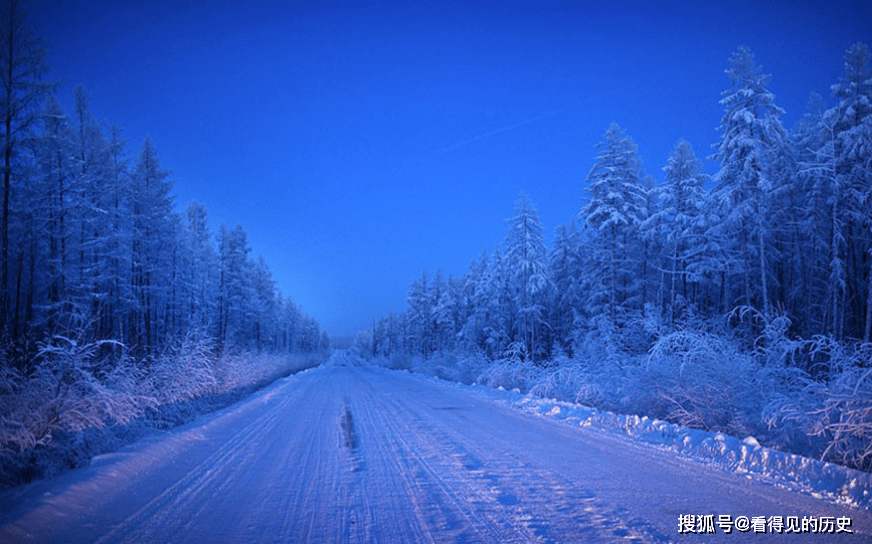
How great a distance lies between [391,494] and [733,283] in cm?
3228

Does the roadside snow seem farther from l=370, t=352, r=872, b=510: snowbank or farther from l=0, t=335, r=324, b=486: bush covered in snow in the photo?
l=0, t=335, r=324, b=486: bush covered in snow

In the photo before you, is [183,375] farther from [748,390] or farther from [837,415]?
[837,415]

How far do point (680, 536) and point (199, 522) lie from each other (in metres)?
4.47

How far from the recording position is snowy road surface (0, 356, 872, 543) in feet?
12.8

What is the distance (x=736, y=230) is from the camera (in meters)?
22.0

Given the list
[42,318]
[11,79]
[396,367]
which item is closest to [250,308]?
[396,367]

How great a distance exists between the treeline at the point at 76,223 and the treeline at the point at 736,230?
20.8 metres

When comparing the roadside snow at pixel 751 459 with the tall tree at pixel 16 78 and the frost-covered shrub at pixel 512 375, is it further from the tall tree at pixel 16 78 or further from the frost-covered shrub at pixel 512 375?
the tall tree at pixel 16 78

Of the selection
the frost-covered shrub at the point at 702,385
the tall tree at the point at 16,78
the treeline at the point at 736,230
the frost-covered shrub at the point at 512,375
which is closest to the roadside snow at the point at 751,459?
the frost-covered shrub at the point at 702,385

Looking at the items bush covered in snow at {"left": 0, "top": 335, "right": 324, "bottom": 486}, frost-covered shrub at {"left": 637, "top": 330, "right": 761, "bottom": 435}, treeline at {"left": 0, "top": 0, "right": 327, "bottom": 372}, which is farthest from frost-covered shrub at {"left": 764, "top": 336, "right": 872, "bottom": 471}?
treeline at {"left": 0, "top": 0, "right": 327, "bottom": 372}

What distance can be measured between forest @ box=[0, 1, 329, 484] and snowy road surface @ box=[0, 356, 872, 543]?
1.28 m

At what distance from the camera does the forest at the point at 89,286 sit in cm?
732

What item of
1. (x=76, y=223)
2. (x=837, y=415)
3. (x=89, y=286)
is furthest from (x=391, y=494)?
(x=76, y=223)

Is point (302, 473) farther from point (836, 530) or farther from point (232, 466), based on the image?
point (836, 530)
